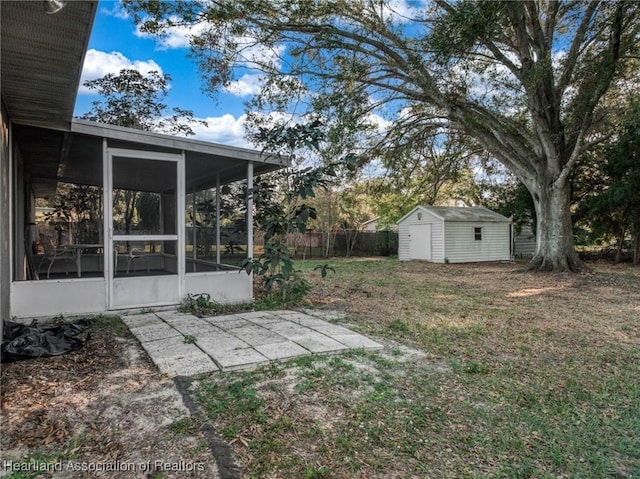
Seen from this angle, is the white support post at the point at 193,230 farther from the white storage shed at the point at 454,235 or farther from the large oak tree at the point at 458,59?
the white storage shed at the point at 454,235

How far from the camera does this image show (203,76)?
27.8ft

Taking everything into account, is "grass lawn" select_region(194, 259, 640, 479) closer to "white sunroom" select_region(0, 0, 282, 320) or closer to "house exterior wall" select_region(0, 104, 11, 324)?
"white sunroom" select_region(0, 0, 282, 320)

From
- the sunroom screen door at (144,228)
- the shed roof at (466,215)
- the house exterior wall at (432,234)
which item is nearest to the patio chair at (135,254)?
the sunroom screen door at (144,228)

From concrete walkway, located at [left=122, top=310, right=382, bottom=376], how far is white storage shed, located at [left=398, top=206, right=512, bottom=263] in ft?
37.7

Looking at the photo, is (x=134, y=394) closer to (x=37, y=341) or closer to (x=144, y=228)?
(x=37, y=341)

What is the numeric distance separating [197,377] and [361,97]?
331 inches

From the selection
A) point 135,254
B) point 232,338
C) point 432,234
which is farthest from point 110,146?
point 432,234

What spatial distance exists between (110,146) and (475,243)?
14.7 metres

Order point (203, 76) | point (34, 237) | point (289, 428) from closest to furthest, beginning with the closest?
1. point (289, 428)
2. point (34, 237)
3. point (203, 76)

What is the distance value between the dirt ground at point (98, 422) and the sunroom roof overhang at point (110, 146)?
2.89 m

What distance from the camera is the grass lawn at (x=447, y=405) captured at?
2059mm

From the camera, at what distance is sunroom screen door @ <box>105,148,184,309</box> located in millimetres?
5145

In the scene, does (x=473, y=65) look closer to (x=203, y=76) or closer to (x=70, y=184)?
(x=203, y=76)

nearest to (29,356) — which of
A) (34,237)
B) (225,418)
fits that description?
(225,418)
